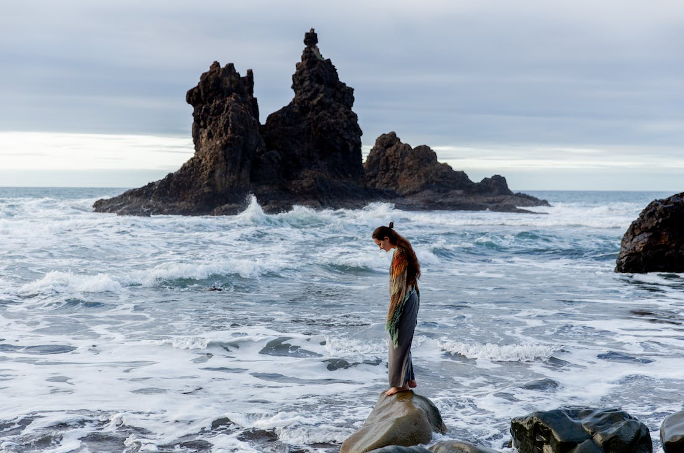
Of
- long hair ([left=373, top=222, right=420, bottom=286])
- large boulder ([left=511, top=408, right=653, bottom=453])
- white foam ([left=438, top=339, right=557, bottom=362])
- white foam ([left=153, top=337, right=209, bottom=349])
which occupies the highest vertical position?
long hair ([left=373, top=222, right=420, bottom=286])

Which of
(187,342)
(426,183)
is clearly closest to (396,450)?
(187,342)

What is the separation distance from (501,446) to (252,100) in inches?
2062

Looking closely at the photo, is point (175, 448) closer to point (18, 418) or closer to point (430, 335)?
point (18, 418)

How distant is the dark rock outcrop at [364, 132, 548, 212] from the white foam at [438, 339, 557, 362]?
2080 inches

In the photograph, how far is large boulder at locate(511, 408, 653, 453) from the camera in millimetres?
4883

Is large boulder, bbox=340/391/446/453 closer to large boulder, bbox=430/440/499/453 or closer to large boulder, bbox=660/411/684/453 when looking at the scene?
large boulder, bbox=430/440/499/453

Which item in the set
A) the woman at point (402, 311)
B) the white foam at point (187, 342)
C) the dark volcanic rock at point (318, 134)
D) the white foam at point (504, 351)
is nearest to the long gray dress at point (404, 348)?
the woman at point (402, 311)

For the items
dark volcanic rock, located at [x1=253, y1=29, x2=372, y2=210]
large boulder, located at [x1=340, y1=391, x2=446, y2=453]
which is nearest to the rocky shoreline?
large boulder, located at [x1=340, y1=391, x2=446, y2=453]

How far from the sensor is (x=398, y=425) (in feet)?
17.9

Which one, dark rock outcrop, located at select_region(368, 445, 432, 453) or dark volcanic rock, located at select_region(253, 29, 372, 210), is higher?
dark volcanic rock, located at select_region(253, 29, 372, 210)

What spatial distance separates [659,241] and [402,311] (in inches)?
535

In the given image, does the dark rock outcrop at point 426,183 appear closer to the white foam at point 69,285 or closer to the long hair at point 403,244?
the white foam at point 69,285

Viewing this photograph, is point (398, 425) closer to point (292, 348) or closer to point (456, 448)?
point (456, 448)

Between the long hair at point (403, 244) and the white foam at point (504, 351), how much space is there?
2.95m
